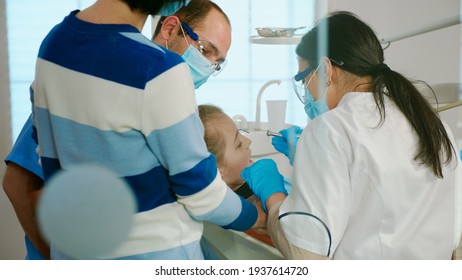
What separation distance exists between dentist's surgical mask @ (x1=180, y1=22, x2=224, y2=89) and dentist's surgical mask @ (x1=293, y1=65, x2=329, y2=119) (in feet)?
0.63

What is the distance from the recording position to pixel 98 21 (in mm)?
603

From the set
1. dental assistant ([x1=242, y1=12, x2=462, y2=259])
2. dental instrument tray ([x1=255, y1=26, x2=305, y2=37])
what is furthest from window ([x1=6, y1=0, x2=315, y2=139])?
dental assistant ([x1=242, y1=12, x2=462, y2=259])

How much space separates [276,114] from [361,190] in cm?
49

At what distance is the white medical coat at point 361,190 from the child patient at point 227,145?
0.33 metres

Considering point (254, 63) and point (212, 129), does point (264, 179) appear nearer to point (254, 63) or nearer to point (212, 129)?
point (212, 129)

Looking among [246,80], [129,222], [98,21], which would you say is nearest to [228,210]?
[129,222]

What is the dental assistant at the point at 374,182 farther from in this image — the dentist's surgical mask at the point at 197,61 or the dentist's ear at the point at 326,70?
the dentist's surgical mask at the point at 197,61

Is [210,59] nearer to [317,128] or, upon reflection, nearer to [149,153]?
[317,128]

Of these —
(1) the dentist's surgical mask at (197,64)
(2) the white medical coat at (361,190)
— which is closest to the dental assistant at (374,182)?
(2) the white medical coat at (361,190)

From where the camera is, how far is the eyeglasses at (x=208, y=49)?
0.95m

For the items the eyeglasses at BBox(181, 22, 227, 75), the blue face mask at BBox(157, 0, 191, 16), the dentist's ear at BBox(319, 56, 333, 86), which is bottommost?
the dentist's ear at BBox(319, 56, 333, 86)

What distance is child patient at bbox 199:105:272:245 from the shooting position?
1143 millimetres

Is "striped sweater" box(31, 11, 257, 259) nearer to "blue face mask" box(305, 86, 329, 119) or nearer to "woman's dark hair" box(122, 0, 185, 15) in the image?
"woman's dark hair" box(122, 0, 185, 15)

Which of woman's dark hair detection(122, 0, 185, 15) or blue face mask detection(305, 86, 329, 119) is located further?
blue face mask detection(305, 86, 329, 119)
